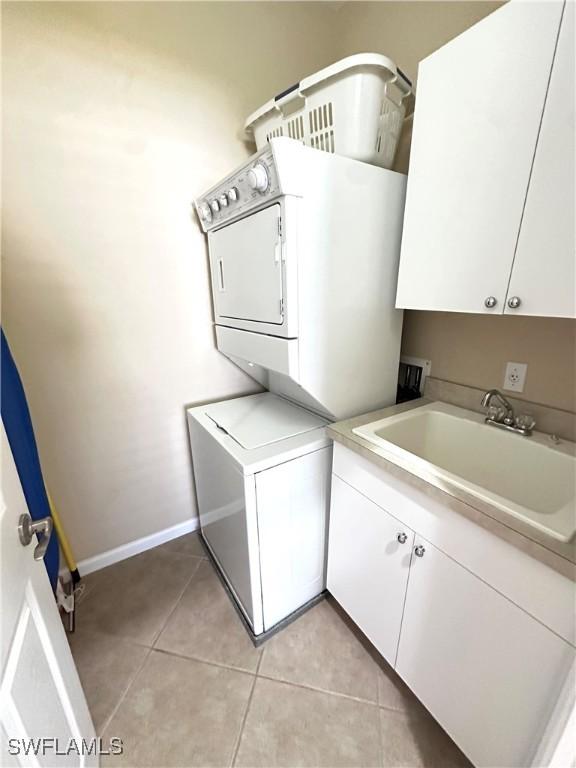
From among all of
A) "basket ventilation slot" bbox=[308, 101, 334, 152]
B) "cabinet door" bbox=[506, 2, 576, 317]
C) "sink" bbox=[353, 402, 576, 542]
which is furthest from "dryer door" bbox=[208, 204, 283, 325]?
"cabinet door" bbox=[506, 2, 576, 317]

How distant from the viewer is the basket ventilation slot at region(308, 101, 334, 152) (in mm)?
1301

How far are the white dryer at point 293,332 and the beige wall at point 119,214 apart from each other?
0.35 meters

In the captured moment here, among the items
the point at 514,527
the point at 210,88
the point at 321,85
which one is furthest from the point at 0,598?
the point at 210,88

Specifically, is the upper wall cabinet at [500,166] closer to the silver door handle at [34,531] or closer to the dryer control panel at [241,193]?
the dryer control panel at [241,193]

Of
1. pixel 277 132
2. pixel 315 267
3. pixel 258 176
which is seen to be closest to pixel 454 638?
pixel 315 267

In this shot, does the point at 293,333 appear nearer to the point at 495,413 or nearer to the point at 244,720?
the point at 495,413

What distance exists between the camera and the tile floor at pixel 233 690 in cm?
120

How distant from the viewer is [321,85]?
128 centimetres

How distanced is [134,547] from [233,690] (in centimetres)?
110

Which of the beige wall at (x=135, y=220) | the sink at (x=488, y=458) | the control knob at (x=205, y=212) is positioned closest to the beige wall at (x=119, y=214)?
the beige wall at (x=135, y=220)

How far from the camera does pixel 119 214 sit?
5.31ft

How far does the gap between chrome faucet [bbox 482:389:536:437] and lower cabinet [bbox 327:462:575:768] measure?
616 mm

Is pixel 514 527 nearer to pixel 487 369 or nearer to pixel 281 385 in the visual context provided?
pixel 487 369

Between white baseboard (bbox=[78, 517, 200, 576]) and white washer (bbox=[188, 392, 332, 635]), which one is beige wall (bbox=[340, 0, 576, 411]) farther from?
white baseboard (bbox=[78, 517, 200, 576])
